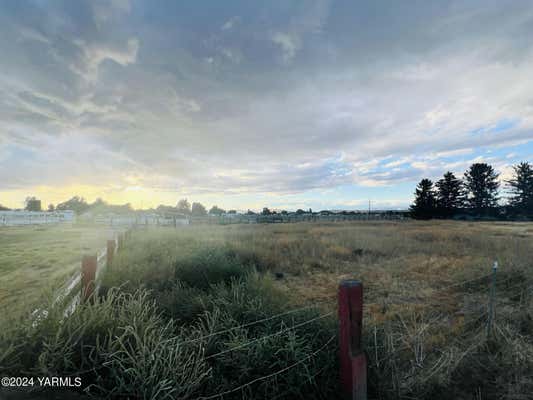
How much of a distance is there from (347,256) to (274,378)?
9.20 m

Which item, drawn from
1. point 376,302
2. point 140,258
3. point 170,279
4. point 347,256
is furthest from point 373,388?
point 347,256

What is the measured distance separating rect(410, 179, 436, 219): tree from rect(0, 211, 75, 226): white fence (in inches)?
2687

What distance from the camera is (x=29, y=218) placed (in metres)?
35.3

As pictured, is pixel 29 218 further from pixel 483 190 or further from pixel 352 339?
pixel 483 190

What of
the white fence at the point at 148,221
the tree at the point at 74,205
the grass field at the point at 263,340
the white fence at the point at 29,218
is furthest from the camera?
the tree at the point at 74,205

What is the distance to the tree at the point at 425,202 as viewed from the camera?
57500 mm

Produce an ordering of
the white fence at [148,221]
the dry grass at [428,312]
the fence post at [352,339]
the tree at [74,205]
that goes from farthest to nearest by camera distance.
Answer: the tree at [74,205] < the white fence at [148,221] < the dry grass at [428,312] < the fence post at [352,339]

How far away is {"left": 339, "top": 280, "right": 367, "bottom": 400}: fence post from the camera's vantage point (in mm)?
2074

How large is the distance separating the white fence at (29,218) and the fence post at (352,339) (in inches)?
1551

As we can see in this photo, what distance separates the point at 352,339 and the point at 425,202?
65.5 meters

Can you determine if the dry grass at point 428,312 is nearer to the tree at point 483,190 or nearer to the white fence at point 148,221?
the white fence at point 148,221

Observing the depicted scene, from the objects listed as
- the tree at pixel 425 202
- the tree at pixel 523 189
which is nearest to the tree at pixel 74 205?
the tree at pixel 425 202

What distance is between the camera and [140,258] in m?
6.92

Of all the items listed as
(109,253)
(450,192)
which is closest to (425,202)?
(450,192)
